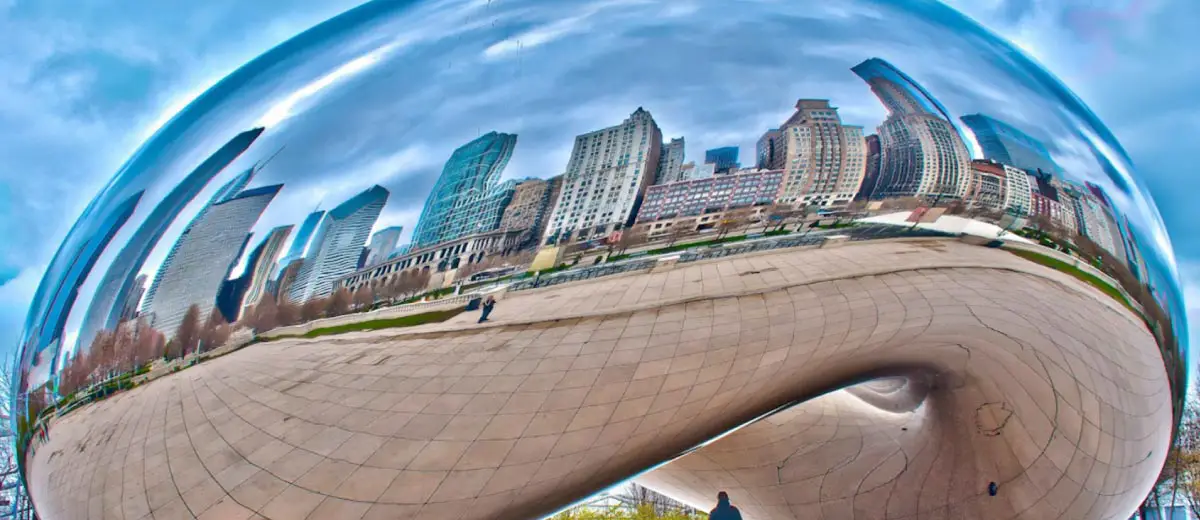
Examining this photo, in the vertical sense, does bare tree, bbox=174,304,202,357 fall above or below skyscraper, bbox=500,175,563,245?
below

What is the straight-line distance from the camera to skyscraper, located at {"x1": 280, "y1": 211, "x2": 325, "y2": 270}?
1054 mm

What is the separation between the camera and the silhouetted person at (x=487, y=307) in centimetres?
112

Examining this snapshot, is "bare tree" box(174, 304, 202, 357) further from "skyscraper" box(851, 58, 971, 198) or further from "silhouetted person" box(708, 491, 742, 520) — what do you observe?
"silhouetted person" box(708, 491, 742, 520)

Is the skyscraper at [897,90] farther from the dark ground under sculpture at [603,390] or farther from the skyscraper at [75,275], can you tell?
the skyscraper at [75,275]

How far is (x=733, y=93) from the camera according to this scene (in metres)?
1.16

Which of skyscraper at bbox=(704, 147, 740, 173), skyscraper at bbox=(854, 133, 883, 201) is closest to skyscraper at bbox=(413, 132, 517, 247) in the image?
skyscraper at bbox=(704, 147, 740, 173)

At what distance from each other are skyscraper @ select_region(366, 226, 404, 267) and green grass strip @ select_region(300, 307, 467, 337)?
0.12m

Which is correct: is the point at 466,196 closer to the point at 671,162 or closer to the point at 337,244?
the point at 337,244

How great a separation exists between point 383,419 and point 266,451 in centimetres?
22

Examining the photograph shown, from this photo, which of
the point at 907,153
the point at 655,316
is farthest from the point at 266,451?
the point at 907,153

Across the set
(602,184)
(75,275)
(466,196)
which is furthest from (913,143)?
(75,275)

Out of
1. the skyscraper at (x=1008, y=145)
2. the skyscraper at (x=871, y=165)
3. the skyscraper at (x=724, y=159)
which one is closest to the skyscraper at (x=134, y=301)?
the skyscraper at (x=724, y=159)

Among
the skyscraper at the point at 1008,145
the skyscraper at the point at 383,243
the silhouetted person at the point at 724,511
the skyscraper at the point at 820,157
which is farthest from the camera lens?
the silhouetted person at the point at 724,511

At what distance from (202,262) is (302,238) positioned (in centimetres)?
19
